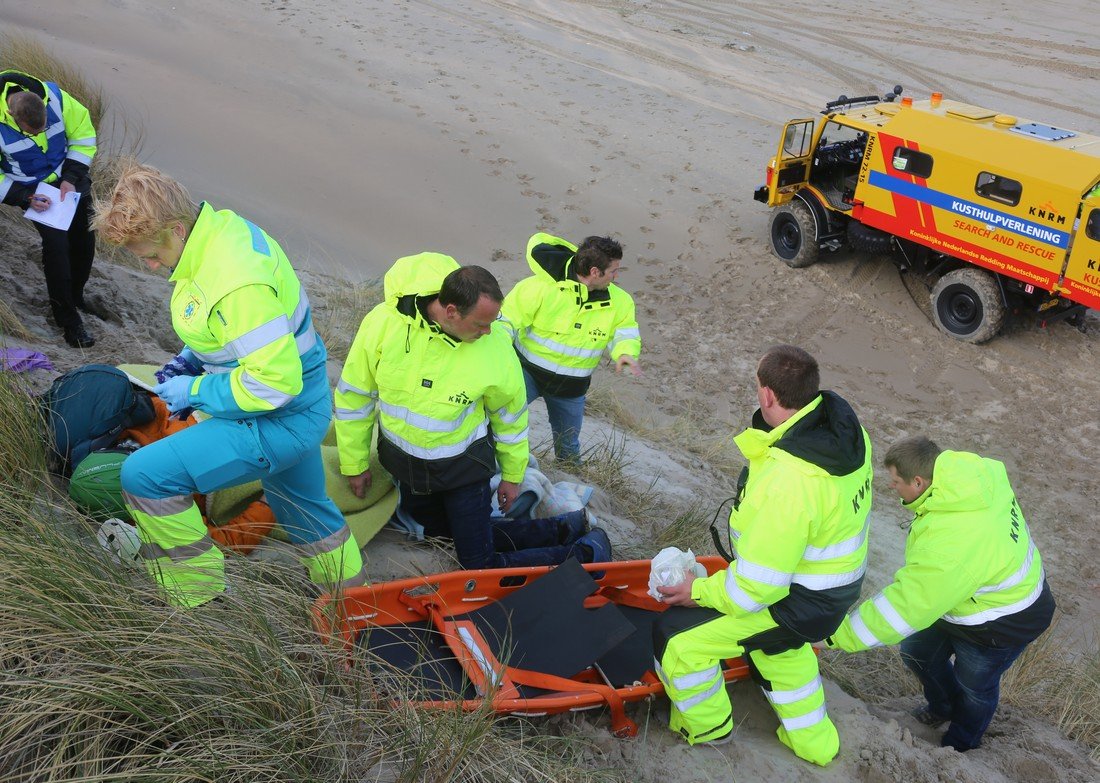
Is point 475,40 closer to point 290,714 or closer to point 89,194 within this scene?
point 89,194

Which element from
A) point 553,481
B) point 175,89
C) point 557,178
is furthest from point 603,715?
point 175,89

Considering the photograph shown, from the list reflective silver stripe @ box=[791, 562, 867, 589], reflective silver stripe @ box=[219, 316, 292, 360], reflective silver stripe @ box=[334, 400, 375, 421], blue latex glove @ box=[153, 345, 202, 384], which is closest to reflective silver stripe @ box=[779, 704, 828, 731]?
reflective silver stripe @ box=[791, 562, 867, 589]

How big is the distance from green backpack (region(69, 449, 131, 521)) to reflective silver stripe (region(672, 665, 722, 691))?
2.19 metres

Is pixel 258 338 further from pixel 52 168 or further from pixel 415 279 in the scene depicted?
pixel 52 168

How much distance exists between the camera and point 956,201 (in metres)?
9.16

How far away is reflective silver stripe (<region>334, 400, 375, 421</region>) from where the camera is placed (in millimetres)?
3887

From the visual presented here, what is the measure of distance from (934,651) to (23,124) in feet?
17.7

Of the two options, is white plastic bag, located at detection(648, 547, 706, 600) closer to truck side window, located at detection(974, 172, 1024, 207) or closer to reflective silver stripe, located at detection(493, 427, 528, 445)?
reflective silver stripe, located at detection(493, 427, 528, 445)

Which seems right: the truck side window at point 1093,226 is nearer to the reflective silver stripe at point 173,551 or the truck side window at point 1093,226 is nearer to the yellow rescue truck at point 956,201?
the yellow rescue truck at point 956,201

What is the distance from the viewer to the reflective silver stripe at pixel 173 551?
10.1ft

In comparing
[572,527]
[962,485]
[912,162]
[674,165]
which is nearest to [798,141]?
[912,162]

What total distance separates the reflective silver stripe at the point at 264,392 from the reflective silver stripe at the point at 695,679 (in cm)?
173

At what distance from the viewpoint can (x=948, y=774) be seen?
11.6ft

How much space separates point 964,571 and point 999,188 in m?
6.57
